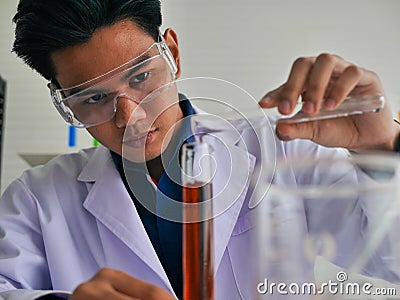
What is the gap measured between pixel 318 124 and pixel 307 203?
181 mm

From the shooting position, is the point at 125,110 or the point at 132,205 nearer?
the point at 125,110

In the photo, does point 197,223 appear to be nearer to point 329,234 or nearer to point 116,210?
point 329,234

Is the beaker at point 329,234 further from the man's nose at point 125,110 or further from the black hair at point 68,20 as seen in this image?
the black hair at point 68,20

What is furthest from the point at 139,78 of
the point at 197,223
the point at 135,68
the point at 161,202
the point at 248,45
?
the point at 248,45

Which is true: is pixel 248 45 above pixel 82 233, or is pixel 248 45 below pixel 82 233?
above

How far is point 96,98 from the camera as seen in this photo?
783 millimetres

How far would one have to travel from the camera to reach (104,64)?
79cm

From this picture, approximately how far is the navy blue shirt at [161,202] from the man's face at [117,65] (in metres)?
0.03

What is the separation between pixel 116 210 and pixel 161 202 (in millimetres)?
318

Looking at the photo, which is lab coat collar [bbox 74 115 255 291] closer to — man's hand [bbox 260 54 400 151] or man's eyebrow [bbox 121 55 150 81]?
man's hand [bbox 260 54 400 151]

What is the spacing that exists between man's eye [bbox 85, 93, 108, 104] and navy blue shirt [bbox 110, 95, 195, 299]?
0.11 meters

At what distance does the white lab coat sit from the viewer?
76cm

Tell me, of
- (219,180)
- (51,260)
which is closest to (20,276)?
(51,260)

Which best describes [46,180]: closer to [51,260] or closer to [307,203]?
[51,260]
